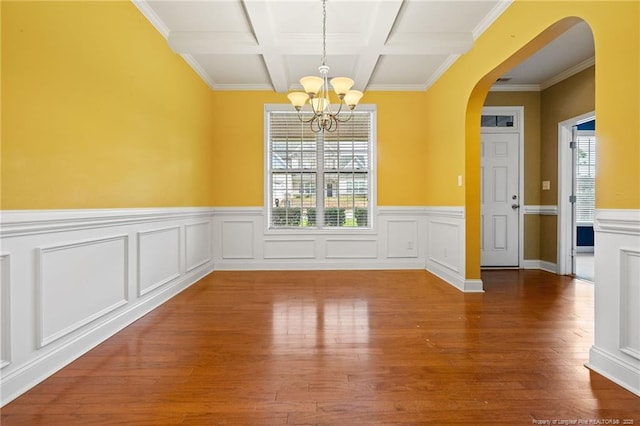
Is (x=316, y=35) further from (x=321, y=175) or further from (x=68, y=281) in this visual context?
(x=68, y=281)

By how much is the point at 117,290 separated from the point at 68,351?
22.9 inches

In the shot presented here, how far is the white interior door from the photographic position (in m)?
4.82

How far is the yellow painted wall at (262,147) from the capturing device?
4.85m

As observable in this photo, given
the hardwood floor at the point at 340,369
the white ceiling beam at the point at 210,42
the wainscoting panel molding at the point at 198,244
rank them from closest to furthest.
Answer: the hardwood floor at the point at 340,369
the white ceiling beam at the point at 210,42
the wainscoting panel molding at the point at 198,244

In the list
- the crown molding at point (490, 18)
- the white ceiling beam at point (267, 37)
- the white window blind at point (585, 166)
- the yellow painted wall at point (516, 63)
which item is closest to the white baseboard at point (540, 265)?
the yellow painted wall at point (516, 63)

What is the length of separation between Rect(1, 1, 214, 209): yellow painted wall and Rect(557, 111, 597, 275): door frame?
16.6ft

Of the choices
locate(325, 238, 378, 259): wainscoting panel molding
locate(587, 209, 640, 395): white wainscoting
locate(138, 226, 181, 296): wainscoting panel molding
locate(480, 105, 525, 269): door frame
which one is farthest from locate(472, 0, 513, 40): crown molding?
locate(138, 226, 181, 296): wainscoting panel molding

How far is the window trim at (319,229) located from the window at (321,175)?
4cm

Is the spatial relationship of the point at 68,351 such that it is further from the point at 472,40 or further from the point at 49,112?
the point at 472,40

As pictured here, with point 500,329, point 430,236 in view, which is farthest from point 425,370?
point 430,236

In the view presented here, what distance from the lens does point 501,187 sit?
4828mm

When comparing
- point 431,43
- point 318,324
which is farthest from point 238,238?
point 431,43

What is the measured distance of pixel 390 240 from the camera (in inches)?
194

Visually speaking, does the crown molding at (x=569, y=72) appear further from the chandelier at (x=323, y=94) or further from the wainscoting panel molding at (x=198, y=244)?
Answer: the wainscoting panel molding at (x=198, y=244)
